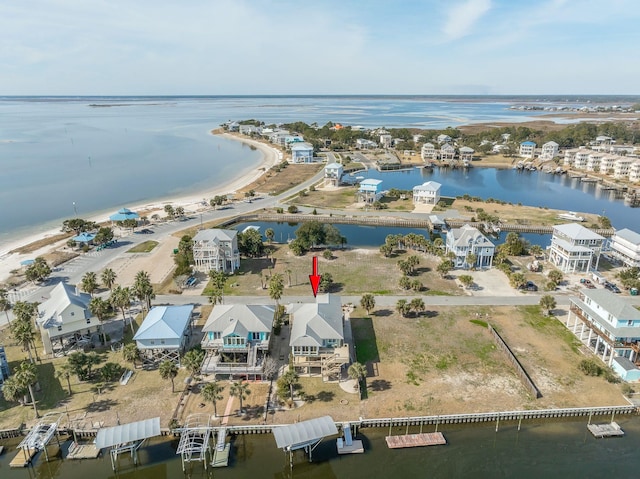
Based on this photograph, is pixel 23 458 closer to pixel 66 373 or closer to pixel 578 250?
pixel 66 373

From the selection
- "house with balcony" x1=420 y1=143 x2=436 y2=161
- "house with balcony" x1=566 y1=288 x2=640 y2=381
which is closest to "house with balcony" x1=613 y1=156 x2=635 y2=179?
"house with balcony" x1=420 y1=143 x2=436 y2=161

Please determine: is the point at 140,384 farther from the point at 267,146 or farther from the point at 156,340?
the point at 267,146

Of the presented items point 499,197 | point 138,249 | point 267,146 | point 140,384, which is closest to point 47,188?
point 138,249

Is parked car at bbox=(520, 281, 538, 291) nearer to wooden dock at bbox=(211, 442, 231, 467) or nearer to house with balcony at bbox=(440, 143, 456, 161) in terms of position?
wooden dock at bbox=(211, 442, 231, 467)

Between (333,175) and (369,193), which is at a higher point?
(333,175)

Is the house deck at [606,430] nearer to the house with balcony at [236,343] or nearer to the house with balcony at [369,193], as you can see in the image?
the house with balcony at [236,343]

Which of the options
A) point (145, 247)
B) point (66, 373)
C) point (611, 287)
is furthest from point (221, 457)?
point (611, 287)
